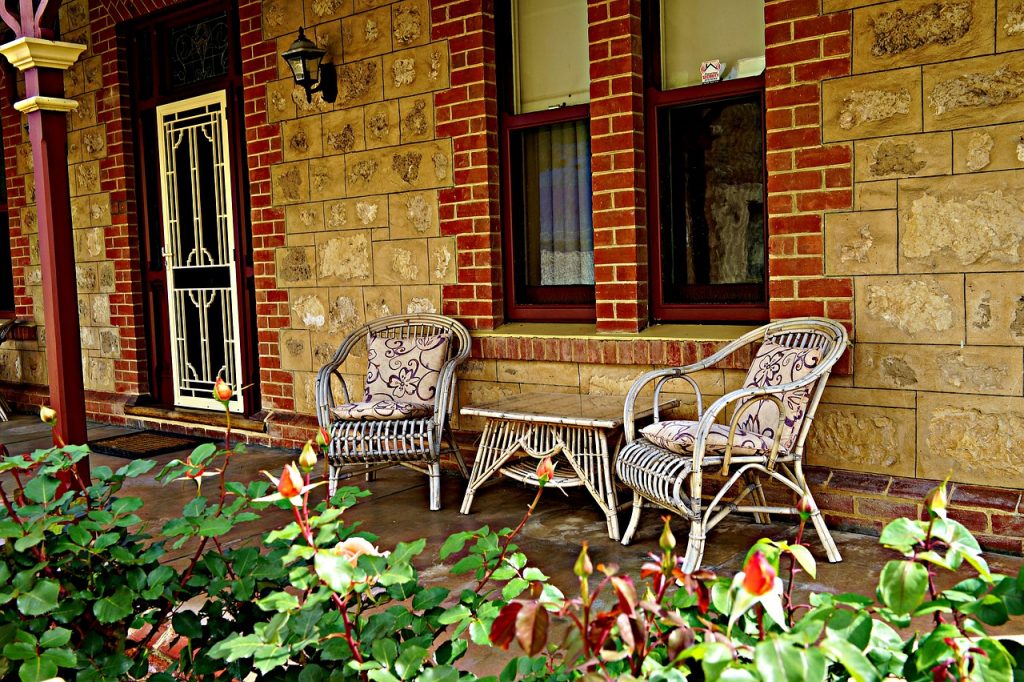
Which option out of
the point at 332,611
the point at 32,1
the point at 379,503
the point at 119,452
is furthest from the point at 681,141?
the point at 119,452

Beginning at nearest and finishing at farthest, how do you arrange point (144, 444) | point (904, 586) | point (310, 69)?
point (904, 586) → point (310, 69) → point (144, 444)

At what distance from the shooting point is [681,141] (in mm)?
4316

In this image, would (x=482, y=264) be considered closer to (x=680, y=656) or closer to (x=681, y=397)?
(x=681, y=397)

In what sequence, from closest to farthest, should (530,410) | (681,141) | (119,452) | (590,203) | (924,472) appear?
(924,472)
(530,410)
(681,141)
(590,203)
(119,452)

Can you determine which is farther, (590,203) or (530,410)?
(590,203)

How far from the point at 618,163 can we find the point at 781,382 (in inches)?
52.2

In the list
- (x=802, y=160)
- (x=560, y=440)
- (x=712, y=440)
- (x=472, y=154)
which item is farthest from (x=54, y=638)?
(x=472, y=154)

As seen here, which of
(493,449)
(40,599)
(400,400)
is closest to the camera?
(40,599)

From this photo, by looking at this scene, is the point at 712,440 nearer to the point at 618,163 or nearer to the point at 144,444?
the point at 618,163

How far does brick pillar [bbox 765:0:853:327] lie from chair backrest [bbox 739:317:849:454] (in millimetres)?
117

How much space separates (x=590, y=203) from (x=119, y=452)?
3365 millimetres

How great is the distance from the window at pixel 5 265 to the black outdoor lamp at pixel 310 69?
12.9 feet

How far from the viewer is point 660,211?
14.3ft

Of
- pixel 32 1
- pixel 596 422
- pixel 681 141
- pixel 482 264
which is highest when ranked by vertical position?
pixel 32 1
